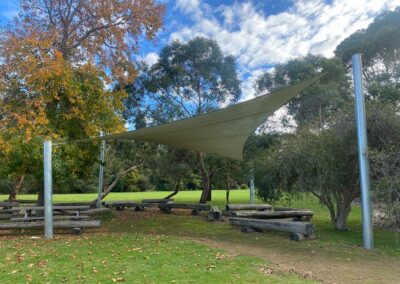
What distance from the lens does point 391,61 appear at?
58.1ft

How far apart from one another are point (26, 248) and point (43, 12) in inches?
281

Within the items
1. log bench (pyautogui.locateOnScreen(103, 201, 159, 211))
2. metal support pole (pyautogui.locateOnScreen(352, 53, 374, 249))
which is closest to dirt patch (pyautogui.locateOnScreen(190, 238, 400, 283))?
metal support pole (pyautogui.locateOnScreen(352, 53, 374, 249))

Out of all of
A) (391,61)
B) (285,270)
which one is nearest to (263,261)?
(285,270)

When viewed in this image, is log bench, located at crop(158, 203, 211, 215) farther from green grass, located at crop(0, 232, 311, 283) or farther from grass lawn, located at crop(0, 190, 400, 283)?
green grass, located at crop(0, 232, 311, 283)

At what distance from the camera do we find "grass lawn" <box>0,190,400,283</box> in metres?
3.88

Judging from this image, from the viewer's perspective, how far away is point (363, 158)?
5340 mm

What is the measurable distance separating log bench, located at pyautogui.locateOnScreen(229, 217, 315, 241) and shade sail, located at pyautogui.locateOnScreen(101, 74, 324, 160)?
171cm

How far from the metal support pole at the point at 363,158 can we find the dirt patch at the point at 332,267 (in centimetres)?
57

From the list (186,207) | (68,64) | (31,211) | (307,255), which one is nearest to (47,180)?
(31,211)

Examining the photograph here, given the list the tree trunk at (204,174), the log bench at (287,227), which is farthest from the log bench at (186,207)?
the log bench at (287,227)

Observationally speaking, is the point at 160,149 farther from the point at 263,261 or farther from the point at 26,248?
the point at 263,261

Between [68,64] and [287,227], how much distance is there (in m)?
6.45

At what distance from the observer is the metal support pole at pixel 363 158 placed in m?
5.32

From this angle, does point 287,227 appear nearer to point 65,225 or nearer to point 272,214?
point 272,214
